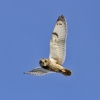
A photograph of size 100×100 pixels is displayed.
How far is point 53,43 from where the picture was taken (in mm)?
13477

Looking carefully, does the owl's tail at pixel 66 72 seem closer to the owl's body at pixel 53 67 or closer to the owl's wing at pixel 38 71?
the owl's body at pixel 53 67

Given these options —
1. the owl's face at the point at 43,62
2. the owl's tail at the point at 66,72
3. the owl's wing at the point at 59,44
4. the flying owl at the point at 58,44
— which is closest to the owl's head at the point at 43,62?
the owl's face at the point at 43,62

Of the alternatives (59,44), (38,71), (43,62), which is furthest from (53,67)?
(38,71)

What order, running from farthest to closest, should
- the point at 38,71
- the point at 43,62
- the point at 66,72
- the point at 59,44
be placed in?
the point at 38,71 → the point at 59,44 → the point at 66,72 → the point at 43,62

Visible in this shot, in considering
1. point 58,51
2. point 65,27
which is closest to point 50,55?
point 58,51

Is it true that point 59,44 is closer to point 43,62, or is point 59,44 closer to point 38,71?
point 43,62

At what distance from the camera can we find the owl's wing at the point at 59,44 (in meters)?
13.4

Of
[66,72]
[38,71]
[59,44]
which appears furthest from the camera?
[38,71]

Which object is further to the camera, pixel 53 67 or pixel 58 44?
pixel 58 44

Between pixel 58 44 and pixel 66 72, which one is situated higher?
pixel 58 44

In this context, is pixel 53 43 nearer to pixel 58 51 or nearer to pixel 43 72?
pixel 58 51

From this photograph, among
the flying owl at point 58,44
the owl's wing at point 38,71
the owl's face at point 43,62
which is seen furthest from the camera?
the owl's wing at point 38,71

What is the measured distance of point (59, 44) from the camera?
530 inches

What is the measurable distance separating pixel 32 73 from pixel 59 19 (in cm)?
236
